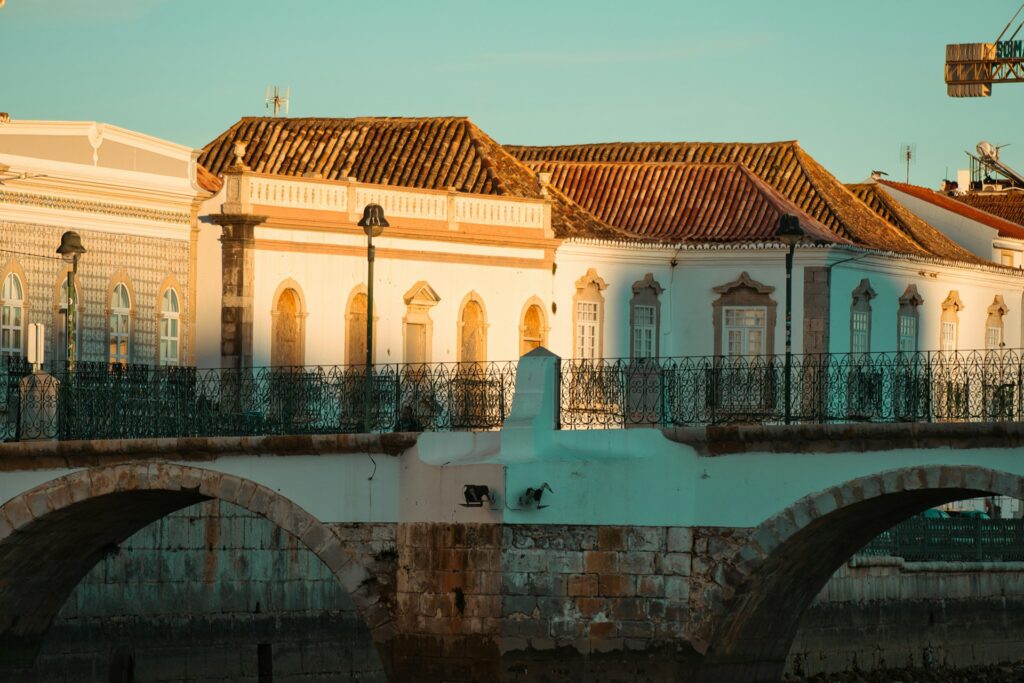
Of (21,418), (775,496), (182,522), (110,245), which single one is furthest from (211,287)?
(775,496)

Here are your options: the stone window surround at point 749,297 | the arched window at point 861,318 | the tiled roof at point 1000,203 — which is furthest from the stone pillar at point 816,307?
the tiled roof at point 1000,203

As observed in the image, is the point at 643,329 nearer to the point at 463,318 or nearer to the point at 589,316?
the point at 589,316

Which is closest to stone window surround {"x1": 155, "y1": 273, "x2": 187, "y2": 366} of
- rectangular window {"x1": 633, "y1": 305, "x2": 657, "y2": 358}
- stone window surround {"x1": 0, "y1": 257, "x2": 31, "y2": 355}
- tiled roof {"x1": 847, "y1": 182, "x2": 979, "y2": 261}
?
stone window surround {"x1": 0, "y1": 257, "x2": 31, "y2": 355}

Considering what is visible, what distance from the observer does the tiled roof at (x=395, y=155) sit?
44.8 meters

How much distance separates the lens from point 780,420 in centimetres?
2809

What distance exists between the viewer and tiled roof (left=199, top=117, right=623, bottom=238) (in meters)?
44.8

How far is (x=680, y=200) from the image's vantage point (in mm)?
49062

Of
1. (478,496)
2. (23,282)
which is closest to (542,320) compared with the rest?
(23,282)

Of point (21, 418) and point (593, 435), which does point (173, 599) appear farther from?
point (593, 435)

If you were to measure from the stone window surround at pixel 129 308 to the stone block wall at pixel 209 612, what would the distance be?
12.2ft

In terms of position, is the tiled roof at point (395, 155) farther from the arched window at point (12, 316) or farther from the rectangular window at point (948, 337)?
the arched window at point (12, 316)

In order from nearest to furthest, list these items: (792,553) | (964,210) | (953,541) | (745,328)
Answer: (792,553) < (953,541) < (745,328) < (964,210)

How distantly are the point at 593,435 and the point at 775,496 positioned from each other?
1883mm

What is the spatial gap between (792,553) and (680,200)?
2355 centimetres
